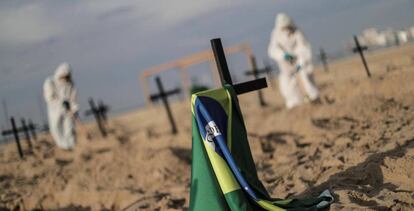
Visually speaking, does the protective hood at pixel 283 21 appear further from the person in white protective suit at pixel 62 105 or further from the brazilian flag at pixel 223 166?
the brazilian flag at pixel 223 166

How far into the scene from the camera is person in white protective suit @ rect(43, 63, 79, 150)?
11.5m

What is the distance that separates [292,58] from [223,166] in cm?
764

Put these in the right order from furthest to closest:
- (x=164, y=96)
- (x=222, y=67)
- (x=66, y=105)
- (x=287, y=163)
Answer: (x=164, y=96) → (x=66, y=105) → (x=287, y=163) → (x=222, y=67)

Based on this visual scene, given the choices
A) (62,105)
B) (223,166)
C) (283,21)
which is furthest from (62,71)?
(223,166)

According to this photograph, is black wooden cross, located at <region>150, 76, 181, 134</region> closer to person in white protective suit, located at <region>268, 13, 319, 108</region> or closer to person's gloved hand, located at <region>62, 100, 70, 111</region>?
person's gloved hand, located at <region>62, 100, 70, 111</region>

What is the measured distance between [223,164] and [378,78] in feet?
27.7

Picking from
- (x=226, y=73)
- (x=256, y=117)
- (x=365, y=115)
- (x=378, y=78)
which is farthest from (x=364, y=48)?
(x=226, y=73)

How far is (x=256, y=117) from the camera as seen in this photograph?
11047 mm

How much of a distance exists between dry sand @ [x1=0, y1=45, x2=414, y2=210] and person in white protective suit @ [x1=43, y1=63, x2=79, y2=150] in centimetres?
37

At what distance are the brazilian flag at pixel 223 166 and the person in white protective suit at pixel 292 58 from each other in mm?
7079

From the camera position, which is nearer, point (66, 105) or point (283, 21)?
point (283, 21)

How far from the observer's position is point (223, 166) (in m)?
3.53

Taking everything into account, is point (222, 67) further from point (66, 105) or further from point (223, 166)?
point (66, 105)

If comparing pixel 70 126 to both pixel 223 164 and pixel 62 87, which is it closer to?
pixel 62 87
